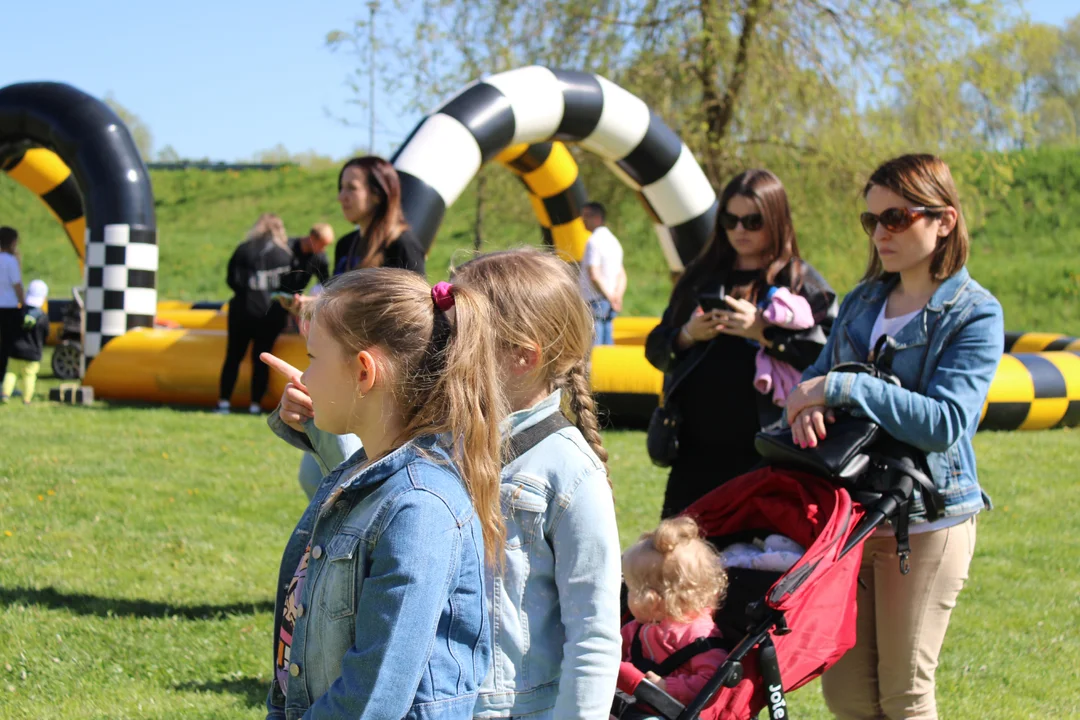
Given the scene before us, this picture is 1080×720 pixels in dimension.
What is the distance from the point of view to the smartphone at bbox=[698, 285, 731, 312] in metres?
3.39

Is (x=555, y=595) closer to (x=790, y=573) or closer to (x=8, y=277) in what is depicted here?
(x=790, y=573)

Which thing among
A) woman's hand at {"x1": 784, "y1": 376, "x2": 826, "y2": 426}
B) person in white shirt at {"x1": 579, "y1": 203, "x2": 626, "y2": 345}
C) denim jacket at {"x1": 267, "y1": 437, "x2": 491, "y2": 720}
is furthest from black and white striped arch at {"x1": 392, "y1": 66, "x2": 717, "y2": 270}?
denim jacket at {"x1": 267, "y1": 437, "x2": 491, "y2": 720}

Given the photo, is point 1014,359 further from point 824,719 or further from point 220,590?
point 220,590

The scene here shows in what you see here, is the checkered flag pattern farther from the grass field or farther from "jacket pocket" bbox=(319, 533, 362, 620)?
"jacket pocket" bbox=(319, 533, 362, 620)

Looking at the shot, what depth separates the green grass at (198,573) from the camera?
3865 mm

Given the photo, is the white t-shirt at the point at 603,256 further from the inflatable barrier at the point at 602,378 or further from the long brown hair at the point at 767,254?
the long brown hair at the point at 767,254

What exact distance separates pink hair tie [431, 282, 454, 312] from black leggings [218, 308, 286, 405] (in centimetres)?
824

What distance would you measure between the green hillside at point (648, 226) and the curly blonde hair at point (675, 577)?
11.7 metres

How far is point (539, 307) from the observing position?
208 cm

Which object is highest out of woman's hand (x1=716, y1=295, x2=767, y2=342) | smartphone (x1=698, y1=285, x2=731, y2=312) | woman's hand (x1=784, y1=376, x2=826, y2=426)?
smartphone (x1=698, y1=285, x2=731, y2=312)

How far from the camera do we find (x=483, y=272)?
83.0 inches

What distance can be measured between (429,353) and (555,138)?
27.6ft

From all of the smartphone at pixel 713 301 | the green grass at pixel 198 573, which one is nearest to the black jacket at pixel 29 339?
the green grass at pixel 198 573

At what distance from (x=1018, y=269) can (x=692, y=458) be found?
2682 centimetres
